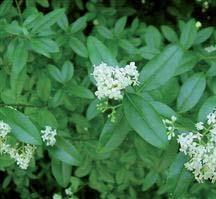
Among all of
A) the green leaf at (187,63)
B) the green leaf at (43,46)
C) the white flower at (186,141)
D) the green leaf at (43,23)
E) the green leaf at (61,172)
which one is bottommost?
the green leaf at (61,172)

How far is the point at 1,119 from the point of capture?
6.84 ft

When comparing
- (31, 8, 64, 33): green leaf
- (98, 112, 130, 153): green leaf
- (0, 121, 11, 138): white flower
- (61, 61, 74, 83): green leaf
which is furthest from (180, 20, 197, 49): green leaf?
(0, 121, 11, 138): white flower

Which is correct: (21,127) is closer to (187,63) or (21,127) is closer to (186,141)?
(186,141)

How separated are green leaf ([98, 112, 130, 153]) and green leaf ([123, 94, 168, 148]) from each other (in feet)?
0.46

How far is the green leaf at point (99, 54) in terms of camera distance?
2234mm

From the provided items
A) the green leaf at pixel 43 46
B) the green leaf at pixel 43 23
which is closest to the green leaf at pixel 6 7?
the green leaf at pixel 43 23

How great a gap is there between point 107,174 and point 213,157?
5.34ft

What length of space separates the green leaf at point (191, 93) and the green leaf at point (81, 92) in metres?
0.56

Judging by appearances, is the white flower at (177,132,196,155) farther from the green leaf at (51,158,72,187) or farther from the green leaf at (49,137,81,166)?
the green leaf at (51,158,72,187)

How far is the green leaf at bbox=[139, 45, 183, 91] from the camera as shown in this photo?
2.13 meters

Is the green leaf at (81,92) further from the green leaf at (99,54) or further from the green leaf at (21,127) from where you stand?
the green leaf at (21,127)

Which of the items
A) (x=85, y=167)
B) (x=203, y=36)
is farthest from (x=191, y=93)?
(x=85, y=167)

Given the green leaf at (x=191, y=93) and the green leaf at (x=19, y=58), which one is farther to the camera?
the green leaf at (x=19, y=58)

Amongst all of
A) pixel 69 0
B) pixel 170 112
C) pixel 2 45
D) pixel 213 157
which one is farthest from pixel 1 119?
pixel 69 0
